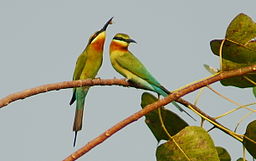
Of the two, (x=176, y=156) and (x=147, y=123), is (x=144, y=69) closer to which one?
(x=147, y=123)

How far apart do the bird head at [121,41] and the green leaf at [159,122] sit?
123 centimetres

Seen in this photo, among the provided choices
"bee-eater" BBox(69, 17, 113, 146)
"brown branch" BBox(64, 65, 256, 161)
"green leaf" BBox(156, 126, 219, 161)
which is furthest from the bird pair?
"brown branch" BBox(64, 65, 256, 161)

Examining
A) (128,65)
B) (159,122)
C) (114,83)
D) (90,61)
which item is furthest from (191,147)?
(90,61)

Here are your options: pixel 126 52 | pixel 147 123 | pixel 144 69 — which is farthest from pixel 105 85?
pixel 126 52

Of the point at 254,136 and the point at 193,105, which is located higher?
the point at 193,105

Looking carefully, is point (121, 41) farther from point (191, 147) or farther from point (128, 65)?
point (191, 147)

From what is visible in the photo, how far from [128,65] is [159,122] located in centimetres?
100

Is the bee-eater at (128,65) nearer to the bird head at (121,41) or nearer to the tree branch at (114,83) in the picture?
the bird head at (121,41)

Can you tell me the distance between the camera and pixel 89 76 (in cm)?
294

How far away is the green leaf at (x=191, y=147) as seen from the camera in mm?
1570

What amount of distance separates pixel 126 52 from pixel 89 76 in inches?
10.2

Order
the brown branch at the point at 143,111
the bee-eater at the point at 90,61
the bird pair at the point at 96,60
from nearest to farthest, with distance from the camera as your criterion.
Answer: the brown branch at the point at 143,111, the bird pair at the point at 96,60, the bee-eater at the point at 90,61

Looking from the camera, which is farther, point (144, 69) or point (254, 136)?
point (144, 69)

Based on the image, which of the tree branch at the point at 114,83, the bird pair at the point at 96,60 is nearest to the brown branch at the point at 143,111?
the tree branch at the point at 114,83
